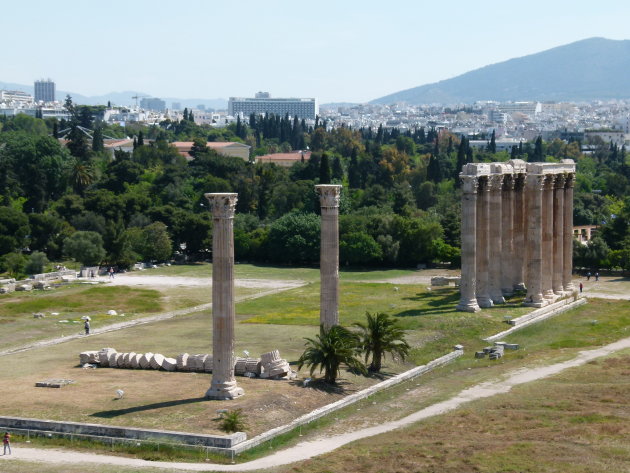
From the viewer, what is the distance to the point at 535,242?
3110 inches

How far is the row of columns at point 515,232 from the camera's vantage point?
249ft

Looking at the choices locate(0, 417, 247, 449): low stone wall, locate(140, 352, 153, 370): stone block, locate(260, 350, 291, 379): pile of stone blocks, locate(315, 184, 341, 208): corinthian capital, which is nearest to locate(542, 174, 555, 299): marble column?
locate(315, 184, 341, 208): corinthian capital

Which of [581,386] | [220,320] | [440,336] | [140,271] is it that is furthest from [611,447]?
[140,271]

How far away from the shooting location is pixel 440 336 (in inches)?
2707

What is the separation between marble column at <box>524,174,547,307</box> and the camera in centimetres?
7881

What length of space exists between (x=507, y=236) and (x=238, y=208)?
228 ft

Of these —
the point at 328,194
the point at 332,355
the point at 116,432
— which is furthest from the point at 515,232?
the point at 116,432

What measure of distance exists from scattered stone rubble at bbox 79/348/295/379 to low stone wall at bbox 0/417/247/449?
34.7ft

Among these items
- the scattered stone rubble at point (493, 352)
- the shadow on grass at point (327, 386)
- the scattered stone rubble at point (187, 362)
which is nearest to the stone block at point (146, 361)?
the scattered stone rubble at point (187, 362)

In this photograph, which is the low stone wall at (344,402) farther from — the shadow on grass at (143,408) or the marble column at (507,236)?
the marble column at (507,236)

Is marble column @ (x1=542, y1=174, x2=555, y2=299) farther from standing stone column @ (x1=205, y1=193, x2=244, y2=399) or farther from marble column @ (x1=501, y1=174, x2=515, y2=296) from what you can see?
standing stone column @ (x1=205, y1=193, x2=244, y2=399)

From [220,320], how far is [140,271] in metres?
63.7

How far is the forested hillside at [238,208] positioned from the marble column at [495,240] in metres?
26.6

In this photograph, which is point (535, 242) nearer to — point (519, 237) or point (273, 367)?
point (519, 237)
